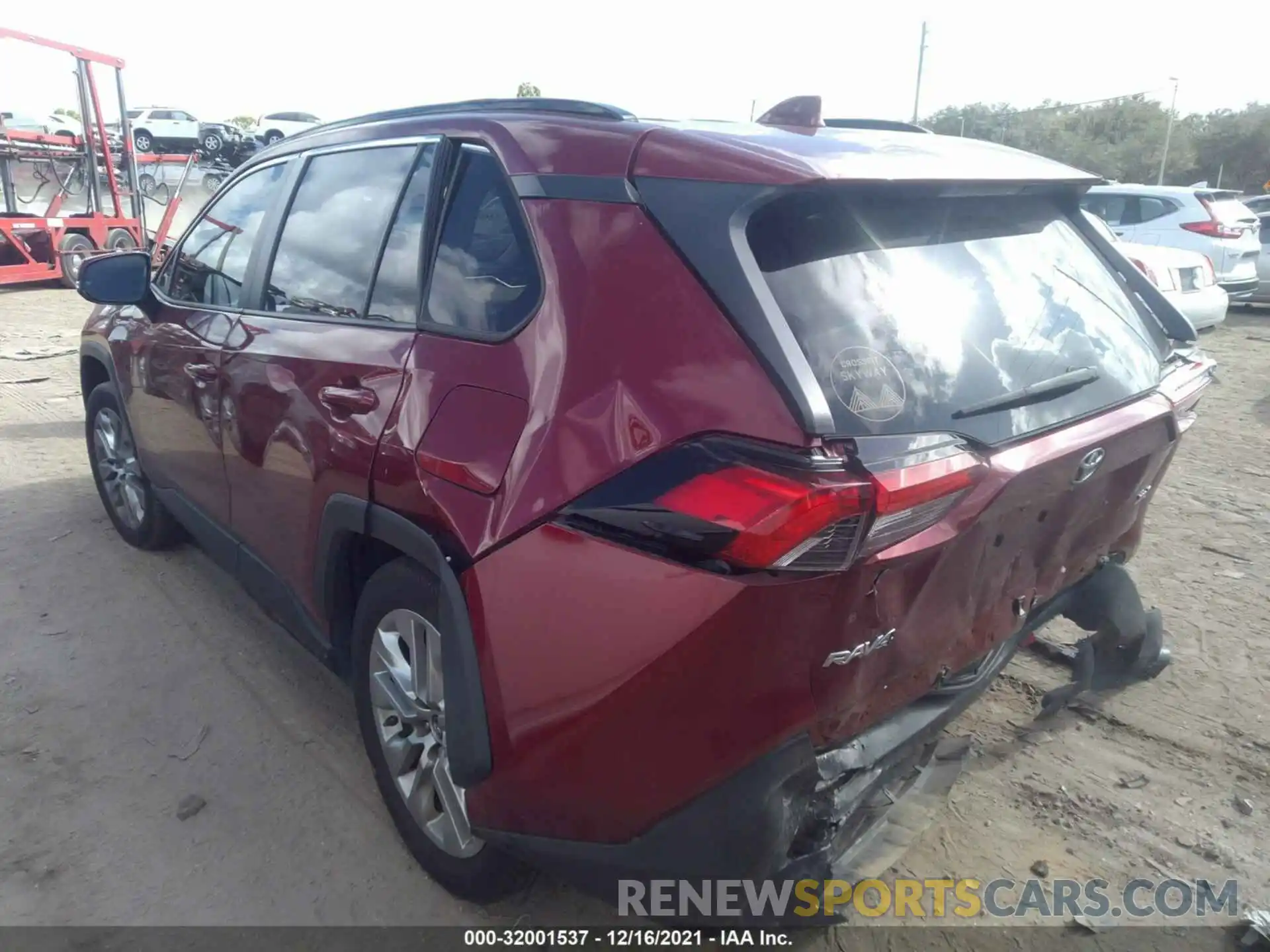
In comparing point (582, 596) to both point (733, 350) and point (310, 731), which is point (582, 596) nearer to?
point (733, 350)

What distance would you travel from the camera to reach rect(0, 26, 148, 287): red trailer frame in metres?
13.5

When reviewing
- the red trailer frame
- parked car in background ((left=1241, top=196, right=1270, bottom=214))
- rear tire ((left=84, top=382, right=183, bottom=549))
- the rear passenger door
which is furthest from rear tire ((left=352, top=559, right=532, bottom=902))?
parked car in background ((left=1241, top=196, right=1270, bottom=214))

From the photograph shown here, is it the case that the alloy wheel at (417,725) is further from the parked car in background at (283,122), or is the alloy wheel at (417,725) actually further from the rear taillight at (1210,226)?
the parked car in background at (283,122)

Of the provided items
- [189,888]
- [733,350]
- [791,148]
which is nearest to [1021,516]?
[733,350]

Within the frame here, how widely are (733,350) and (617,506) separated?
1.14 ft

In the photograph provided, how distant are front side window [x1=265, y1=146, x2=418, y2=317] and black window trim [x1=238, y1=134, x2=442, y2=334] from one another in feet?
0.04

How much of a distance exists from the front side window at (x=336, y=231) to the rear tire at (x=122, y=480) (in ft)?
5.76

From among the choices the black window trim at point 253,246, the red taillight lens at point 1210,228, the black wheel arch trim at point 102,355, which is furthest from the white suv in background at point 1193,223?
the black wheel arch trim at point 102,355

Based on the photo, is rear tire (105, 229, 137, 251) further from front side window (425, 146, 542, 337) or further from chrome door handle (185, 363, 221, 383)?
front side window (425, 146, 542, 337)

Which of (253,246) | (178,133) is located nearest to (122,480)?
(253,246)

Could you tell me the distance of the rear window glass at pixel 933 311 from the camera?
1734 millimetres

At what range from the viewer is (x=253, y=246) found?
3203 millimetres

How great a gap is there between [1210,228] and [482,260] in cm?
1183

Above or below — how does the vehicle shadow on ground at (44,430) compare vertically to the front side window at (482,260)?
below
